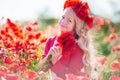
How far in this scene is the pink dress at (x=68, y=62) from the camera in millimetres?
2771

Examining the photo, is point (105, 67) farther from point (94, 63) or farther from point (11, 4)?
point (11, 4)

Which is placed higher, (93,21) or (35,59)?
(93,21)

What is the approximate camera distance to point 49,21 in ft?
9.22

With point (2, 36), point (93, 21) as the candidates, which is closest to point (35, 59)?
point (2, 36)

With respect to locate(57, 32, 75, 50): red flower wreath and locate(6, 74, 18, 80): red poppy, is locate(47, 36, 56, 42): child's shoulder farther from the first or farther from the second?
locate(6, 74, 18, 80): red poppy

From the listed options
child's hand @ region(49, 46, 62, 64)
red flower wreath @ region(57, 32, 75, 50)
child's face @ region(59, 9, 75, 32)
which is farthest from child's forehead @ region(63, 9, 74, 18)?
child's hand @ region(49, 46, 62, 64)

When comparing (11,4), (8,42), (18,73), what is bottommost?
(18,73)

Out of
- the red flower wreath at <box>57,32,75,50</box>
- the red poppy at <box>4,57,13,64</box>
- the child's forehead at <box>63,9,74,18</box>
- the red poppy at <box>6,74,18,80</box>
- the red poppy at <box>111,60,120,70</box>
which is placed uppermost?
the child's forehead at <box>63,9,74,18</box>

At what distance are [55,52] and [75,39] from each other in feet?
0.52

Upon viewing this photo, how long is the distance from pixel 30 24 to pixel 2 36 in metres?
0.21

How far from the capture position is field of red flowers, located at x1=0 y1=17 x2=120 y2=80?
2.75 meters

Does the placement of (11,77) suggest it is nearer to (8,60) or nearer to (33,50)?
(8,60)

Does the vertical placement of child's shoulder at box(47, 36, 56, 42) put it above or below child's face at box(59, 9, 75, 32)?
below

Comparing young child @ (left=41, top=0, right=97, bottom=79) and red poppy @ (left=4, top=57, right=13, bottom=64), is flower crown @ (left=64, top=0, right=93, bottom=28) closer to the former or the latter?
young child @ (left=41, top=0, right=97, bottom=79)
